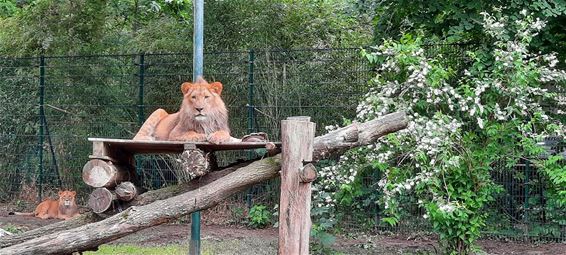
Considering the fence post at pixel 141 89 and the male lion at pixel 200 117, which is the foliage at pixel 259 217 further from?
the male lion at pixel 200 117

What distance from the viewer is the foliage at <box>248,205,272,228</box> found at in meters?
10.6

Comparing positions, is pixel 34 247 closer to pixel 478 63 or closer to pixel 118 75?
pixel 478 63

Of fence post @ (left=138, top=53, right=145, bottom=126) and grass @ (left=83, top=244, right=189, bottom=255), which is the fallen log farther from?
fence post @ (left=138, top=53, right=145, bottom=126)

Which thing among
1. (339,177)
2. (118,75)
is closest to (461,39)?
(339,177)

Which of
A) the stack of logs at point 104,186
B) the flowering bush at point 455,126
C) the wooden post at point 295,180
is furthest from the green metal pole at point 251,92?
the wooden post at point 295,180

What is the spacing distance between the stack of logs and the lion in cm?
518

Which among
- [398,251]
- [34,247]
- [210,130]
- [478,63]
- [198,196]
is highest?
[478,63]

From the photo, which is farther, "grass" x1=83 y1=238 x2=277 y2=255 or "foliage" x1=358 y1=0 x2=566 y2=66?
"grass" x1=83 y1=238 x2=277 y2=255

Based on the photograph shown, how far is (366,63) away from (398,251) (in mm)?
2413

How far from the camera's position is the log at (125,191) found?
634 centimetres

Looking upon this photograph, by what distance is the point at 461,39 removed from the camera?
31.2 ft

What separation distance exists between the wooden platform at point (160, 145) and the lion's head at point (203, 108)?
0.20 m

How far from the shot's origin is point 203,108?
20.9 feet

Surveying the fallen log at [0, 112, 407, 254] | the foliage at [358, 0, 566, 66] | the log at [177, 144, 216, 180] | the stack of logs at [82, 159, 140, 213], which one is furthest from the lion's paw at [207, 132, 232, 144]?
the foliage at [358, 0, 566, 66]
